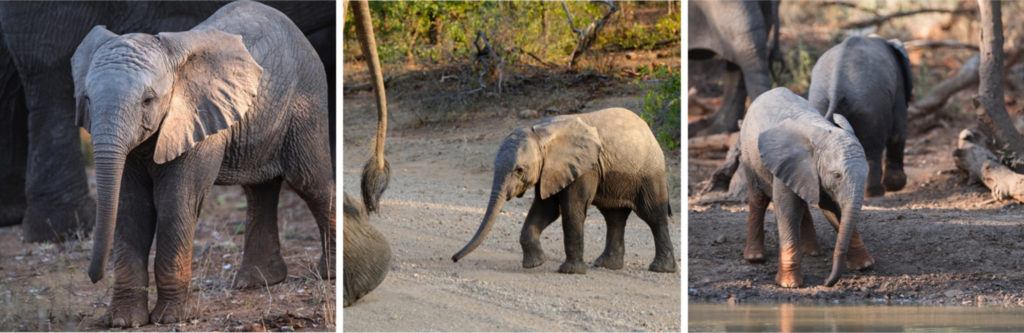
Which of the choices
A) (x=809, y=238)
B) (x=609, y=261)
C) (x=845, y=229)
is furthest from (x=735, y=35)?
(x=609, y=261)

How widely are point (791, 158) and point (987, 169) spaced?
212cm

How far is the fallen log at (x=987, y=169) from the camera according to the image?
818 cm

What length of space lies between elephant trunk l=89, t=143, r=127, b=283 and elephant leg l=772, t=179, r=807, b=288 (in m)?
3.13

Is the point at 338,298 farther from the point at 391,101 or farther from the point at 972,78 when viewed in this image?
the point at 972,78

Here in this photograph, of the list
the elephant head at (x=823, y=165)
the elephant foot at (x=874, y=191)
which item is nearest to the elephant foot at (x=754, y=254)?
the elephant head at (x=823, y=165)

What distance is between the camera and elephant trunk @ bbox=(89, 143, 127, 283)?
4656 millimetres

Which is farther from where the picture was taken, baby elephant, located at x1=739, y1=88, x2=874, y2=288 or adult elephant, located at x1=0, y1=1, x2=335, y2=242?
baby elephant, located at x1=739, y1=88, x2=874, y2=288

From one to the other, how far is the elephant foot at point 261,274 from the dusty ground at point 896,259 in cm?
176

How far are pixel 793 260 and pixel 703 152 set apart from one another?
2711 millimetres

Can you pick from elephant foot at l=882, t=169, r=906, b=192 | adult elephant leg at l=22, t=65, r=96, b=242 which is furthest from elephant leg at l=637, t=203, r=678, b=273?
elephant foot at l=882, t=169, r=906, b=192

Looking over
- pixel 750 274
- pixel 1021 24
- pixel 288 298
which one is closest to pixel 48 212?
pixel 288 298

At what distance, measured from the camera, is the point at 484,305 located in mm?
5137

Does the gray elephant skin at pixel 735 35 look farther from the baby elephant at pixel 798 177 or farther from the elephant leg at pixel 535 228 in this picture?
the elephant leg at pixel 535 228

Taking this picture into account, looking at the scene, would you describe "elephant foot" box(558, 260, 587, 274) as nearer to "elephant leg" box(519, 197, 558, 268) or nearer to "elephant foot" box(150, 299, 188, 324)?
"elephant leg" box(519, 197, 558, 268)
